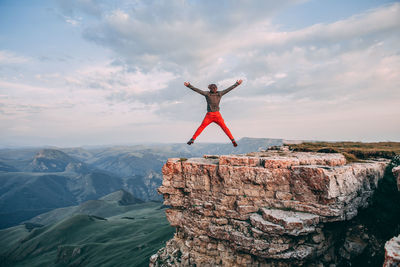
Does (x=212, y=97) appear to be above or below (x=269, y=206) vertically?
above

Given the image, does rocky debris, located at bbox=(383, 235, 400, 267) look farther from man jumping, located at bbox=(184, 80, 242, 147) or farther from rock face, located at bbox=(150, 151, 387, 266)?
man jumping, located at bbox=(184, 80, 242, 147)

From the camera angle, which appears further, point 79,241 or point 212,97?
point 79,241

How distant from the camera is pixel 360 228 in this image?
13648 millimetres

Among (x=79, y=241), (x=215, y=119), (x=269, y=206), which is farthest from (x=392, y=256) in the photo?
(x=79, y=241)

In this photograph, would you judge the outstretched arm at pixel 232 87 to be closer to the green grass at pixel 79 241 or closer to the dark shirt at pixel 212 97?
the dark shirt at pixel 212 97

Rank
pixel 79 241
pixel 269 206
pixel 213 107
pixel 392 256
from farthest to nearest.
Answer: pixel 79 241, pixel 269 206, pixel 213 107, pixel 392 256

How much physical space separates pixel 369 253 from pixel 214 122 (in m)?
13.7

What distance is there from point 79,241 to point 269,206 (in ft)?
390

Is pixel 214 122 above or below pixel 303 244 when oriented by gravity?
A: above

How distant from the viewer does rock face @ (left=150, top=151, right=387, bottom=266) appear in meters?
13.1

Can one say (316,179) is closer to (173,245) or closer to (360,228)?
(360,228)

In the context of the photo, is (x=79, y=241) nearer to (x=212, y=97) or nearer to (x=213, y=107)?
(x=213, y=107)

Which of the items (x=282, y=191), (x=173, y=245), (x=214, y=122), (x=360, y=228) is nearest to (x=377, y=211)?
(x=360, y=228)

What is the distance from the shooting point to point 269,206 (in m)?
15.1
